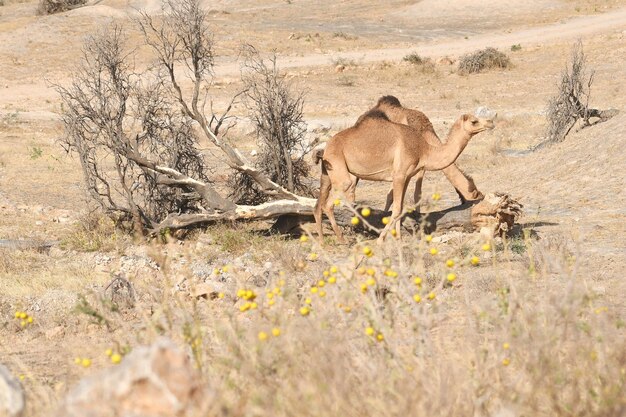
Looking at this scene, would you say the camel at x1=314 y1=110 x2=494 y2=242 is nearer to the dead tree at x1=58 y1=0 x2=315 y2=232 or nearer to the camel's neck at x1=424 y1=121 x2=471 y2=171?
the camel's neck at x1=424 y1=121 x2=471 y2=171

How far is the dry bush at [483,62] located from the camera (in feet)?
100

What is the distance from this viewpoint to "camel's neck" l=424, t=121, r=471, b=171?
10.3 metres

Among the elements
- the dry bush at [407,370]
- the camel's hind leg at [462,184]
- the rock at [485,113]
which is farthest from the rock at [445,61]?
the dry bush at [407,370]

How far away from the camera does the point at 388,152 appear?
1045 centimetres

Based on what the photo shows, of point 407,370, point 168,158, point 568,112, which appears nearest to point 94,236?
point 168,158

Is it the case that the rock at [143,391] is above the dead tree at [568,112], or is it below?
above

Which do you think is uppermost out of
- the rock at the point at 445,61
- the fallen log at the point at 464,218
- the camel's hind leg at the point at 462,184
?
the camel's hind leg at the point at 462,184

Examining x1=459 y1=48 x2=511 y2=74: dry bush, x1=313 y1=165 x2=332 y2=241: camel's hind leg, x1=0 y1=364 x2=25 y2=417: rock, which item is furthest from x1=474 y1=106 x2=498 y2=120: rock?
x1=0 y1=364 x2=25 y2=417: rock

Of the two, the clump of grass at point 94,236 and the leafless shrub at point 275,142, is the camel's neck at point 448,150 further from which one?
the clump of grass at point 94,236

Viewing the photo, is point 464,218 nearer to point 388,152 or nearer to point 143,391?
point 388,152

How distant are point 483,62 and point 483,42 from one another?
6.17 meters

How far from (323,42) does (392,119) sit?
27.1 m

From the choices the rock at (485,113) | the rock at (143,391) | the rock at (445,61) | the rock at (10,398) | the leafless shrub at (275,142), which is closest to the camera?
the rock at (143,391)

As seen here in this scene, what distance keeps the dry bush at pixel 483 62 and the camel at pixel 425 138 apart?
19421mm
